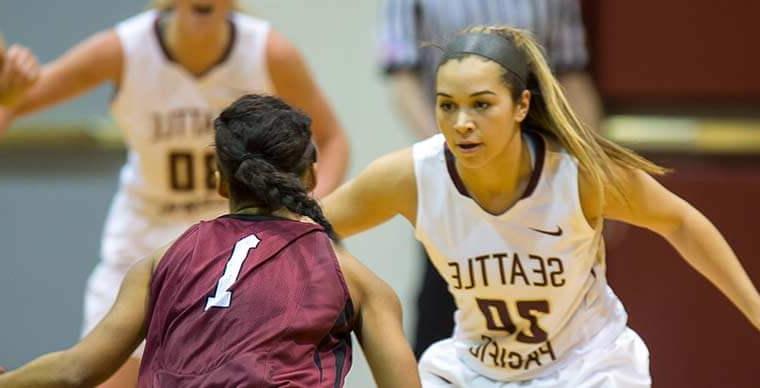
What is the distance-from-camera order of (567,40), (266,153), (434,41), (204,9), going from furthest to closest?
1. (567,40)
2. (434,41)
3. (204,9)
4. (266,153)

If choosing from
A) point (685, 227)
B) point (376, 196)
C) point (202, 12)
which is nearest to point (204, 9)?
point (202, 12)

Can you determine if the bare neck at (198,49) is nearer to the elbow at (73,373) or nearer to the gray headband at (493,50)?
the gray headband at (493,50)

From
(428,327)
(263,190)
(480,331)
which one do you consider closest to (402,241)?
(428,327)

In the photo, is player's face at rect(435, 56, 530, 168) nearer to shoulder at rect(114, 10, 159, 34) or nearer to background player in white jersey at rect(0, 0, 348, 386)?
background player in white jersey at rect(0, 0, 348, 386)

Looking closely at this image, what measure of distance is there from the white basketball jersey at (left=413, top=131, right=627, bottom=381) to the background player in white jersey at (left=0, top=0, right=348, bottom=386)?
1.10 m

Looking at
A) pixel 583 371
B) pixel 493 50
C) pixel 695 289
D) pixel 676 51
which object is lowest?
pixel 695 289

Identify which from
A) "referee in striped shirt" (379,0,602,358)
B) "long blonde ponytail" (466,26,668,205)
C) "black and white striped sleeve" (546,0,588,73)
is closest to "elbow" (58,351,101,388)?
"long blonde ponytail" (466,26,668,205)

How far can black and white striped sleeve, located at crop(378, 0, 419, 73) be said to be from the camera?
4.59m

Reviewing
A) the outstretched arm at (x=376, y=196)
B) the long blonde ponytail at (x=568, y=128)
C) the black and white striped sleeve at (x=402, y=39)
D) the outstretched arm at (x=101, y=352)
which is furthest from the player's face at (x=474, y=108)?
the black and white striped sleeve at (x=402, y=39)

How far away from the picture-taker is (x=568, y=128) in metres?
3.18

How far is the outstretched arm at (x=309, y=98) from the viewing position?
4.36m

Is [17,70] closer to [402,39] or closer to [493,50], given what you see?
[402,39]

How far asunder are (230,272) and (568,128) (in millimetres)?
903

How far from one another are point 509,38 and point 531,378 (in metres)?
0.74
